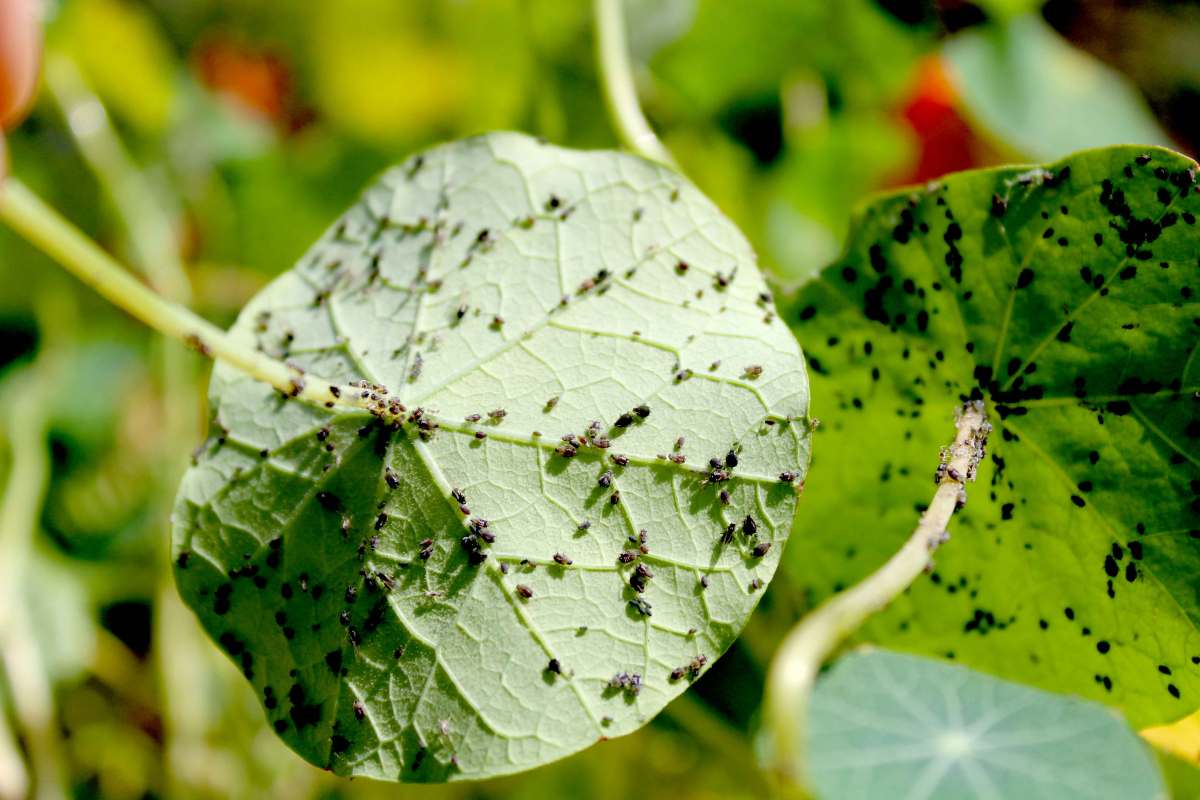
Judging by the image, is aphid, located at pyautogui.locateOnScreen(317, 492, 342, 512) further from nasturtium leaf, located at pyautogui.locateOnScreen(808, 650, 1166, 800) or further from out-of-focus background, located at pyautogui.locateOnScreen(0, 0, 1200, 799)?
out-of-focus background, located at pyautogui.locateOnScreen(0, 0, 1200, 799)

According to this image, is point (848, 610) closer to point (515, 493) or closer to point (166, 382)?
point (515, 493)

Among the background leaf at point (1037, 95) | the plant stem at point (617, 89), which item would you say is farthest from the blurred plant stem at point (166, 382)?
the background leaf at point (1037, 95)

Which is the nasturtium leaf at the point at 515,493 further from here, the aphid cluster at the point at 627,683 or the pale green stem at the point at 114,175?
the pale green stem at the point at 114,175

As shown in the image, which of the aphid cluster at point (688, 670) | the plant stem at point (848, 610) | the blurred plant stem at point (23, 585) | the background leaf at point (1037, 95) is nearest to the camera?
the plant stem at point (848, 610)

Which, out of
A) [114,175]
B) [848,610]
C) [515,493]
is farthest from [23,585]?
[848,610]

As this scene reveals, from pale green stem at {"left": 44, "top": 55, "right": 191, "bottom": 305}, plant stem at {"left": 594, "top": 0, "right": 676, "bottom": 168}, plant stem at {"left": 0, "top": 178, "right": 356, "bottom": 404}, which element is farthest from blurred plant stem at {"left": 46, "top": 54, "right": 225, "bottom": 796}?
plant stem at {"left": 594, "top": 0, "right": 676, "bottom": 168}
